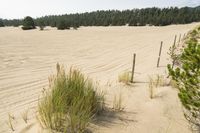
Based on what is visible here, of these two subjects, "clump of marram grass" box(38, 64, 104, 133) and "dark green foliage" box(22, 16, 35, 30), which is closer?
"clump of marram grass" box(38, 64, 104, 133)

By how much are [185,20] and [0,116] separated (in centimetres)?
7415

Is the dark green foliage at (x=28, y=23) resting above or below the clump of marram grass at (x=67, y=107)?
below

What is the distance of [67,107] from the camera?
4312 mm

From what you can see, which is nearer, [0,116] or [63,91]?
[63,91]

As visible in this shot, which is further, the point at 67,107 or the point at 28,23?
the point at 28,23

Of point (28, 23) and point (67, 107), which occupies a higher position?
point (67, 107)

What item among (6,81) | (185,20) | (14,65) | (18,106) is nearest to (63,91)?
(18,106)

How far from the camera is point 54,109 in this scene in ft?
13.0

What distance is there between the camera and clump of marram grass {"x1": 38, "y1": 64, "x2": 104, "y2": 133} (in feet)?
12.5

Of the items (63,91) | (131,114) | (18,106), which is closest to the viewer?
(63,91)

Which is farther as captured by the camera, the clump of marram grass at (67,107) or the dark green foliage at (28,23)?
the dark green foliage at (28,23)

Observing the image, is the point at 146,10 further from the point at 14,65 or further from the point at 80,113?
the point at 80,113

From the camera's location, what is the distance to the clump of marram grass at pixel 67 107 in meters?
3.82

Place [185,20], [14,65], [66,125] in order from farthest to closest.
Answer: [185,20]
[14,65]
[66,125]
